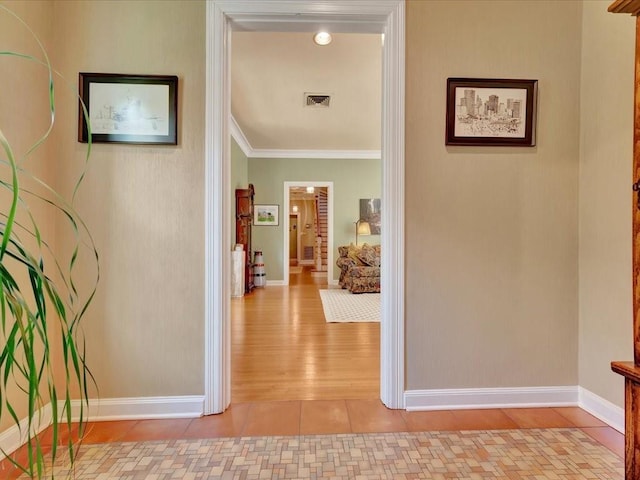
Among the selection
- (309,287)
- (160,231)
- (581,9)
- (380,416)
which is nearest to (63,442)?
(160,231)

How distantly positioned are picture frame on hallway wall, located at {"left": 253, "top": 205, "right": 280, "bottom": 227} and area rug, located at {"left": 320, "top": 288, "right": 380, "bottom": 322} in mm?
1832

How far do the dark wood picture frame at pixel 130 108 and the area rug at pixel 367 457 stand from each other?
1.54 meters

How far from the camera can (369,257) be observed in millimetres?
5711

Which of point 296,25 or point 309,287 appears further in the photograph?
point 309,287

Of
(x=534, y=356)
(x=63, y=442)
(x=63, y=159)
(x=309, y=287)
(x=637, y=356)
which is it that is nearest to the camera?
(x=637, y=356)

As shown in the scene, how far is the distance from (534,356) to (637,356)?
3.35 ft

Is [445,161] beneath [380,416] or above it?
above

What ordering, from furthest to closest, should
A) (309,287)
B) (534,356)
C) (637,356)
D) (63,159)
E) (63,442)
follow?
(309,287)
(534,356)
(63,159)
(63,442)
(637,356)

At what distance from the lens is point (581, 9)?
1890 millimetres

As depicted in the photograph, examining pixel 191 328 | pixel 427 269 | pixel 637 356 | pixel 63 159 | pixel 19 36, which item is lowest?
pixel 191 328

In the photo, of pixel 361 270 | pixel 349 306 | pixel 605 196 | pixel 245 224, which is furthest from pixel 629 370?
pixel 245 224

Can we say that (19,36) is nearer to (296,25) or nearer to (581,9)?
(296,25)

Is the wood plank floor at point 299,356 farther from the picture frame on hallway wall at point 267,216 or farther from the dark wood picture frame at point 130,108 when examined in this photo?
the picture frame on hallway wall at point 267,216

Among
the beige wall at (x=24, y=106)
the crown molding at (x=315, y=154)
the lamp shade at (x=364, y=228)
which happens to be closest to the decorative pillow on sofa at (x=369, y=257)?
the lamp shade at (x=364, y=228)
